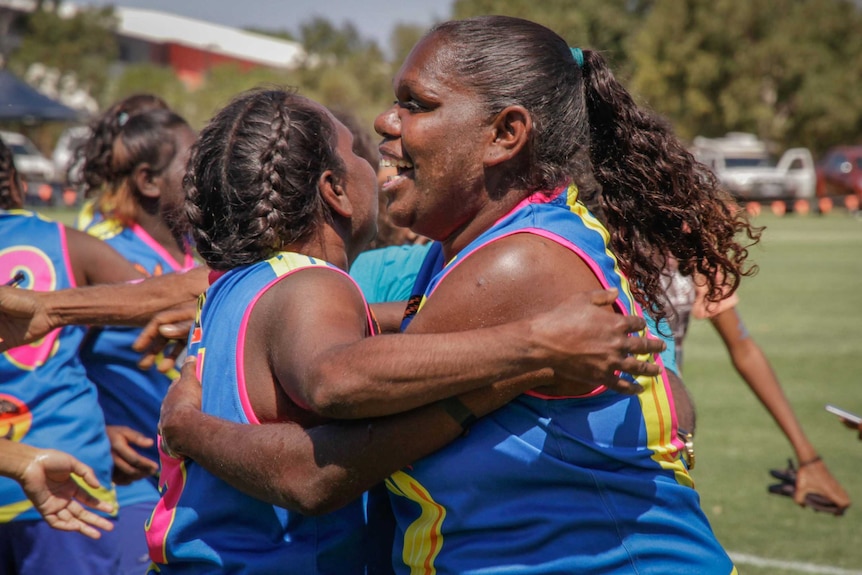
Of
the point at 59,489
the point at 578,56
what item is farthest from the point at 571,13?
the point at 578,56

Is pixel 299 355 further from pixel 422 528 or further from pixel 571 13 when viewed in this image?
pixel 571 13

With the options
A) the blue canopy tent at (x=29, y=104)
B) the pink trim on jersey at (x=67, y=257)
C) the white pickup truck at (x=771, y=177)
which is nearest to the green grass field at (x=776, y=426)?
the pink trim on jersey at (x=67, y=257)

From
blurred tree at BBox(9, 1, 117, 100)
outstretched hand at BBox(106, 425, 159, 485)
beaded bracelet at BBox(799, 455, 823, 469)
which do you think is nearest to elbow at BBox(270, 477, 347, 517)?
outstretched hand at BBox(106, 425, 159, 485)

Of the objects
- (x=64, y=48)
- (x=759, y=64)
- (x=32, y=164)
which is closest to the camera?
(x=32, y=164)

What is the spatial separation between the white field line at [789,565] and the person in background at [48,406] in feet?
12.2

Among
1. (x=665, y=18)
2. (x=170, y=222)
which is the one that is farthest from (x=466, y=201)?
(x=665, y=18)

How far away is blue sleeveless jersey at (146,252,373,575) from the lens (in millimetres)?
2328

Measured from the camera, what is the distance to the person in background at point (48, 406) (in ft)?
11.7

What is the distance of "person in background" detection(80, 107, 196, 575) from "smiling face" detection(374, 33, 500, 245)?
4.96 ft

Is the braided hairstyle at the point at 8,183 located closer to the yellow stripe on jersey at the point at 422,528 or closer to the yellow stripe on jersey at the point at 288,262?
the yellow stripe on jersey at the point at 288,262

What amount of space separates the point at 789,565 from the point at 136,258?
401 cm

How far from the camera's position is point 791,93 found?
4859 cm

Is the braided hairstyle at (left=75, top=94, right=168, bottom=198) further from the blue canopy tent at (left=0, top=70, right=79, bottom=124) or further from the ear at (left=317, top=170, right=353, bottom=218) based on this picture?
the blue canopy tent at (left=0, top=70, right=79, bottom=124)

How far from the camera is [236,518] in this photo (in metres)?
2.35
